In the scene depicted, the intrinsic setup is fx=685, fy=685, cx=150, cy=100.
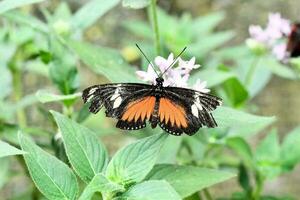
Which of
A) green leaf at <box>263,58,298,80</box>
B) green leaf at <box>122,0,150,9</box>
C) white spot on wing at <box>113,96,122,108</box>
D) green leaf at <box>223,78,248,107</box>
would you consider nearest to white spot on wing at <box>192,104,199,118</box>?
white spot on wing at <box>113,96,122,108</box>

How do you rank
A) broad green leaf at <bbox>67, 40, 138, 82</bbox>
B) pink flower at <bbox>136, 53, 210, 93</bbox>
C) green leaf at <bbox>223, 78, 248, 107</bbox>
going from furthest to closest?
green leaf at <bbox>223, 78, 248, 107</bbox>
broad green leaf at <bbox>67, 40, 138, 82</bbox>
pink flower at <bbox>136, 53, 210, 93</bbox>

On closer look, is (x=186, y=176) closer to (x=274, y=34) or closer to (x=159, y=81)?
(x=159, y=81)

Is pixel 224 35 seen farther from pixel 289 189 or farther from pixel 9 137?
pixel 9 137

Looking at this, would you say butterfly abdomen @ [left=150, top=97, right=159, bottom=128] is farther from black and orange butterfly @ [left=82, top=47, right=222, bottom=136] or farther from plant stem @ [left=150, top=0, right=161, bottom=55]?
plant stem @ [left=150, top=0, right=161, bottom=55]

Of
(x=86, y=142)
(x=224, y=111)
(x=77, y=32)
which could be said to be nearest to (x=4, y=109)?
(x=77, y=32)

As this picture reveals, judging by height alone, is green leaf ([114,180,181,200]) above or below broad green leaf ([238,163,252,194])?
below

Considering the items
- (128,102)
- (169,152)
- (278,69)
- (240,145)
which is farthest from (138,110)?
(278,69)

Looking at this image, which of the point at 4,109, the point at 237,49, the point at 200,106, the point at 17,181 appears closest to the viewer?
the point at 200,106
